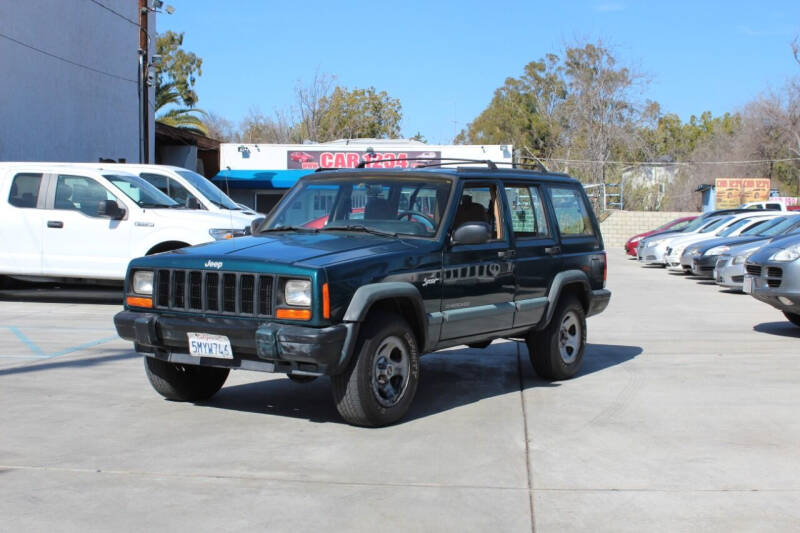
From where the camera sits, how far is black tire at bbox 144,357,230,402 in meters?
7.45

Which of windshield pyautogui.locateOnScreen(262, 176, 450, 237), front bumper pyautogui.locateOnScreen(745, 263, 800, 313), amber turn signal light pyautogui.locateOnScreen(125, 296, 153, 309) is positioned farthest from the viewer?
front bumper pyautogui.locateOnScreen(745, 263, 800, 313)

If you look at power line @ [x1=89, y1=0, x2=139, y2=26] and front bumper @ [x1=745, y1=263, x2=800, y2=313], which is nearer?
front bumper @ [x1=745, y1=263, x2=800, y2=313]

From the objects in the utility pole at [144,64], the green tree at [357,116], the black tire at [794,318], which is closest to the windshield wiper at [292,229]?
the black tire at [794,318]

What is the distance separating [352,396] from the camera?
6.58 meters

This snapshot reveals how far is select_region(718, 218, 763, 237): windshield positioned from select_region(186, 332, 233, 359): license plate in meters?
19.8

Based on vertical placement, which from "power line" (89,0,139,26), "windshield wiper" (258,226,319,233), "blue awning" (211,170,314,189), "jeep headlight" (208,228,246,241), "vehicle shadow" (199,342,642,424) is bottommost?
"vehicle shadow" (199,342,642,424)

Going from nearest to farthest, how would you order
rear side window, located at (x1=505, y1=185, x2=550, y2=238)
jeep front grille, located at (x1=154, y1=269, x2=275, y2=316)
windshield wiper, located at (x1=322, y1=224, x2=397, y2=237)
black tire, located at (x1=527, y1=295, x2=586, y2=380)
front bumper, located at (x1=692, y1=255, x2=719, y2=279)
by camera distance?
jeep front grille, located at (x1=154, y1=269, x2=275, y2=316)
windshield wiper, located at (x1=322, y1=224, x2=397, y2=237)
rear side window, located at (x1=505, y1=185, x2=550, y2=238)
black tire, located at (x1=527, y1=295, x2=586, y2=380)
front bumper, located at (x1=692, y1=255, x2=719, y2=279)

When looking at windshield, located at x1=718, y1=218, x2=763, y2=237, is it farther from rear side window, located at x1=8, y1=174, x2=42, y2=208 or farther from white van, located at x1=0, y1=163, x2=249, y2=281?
rear side window, located at x1=8, y1=174, x2=42, y2=208

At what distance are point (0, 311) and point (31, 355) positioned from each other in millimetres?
4200

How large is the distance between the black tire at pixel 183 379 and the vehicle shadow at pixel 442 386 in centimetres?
12

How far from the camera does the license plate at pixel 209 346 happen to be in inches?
259

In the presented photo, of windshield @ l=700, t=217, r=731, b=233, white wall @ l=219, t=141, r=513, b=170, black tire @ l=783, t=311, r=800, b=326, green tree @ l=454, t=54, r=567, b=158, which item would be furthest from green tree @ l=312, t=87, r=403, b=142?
black tire @ l=783, t=311, r=800, b=326

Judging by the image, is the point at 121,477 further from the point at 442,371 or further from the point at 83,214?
the point at 83,214

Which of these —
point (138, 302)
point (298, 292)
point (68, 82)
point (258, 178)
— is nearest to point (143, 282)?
point (138, 302)
